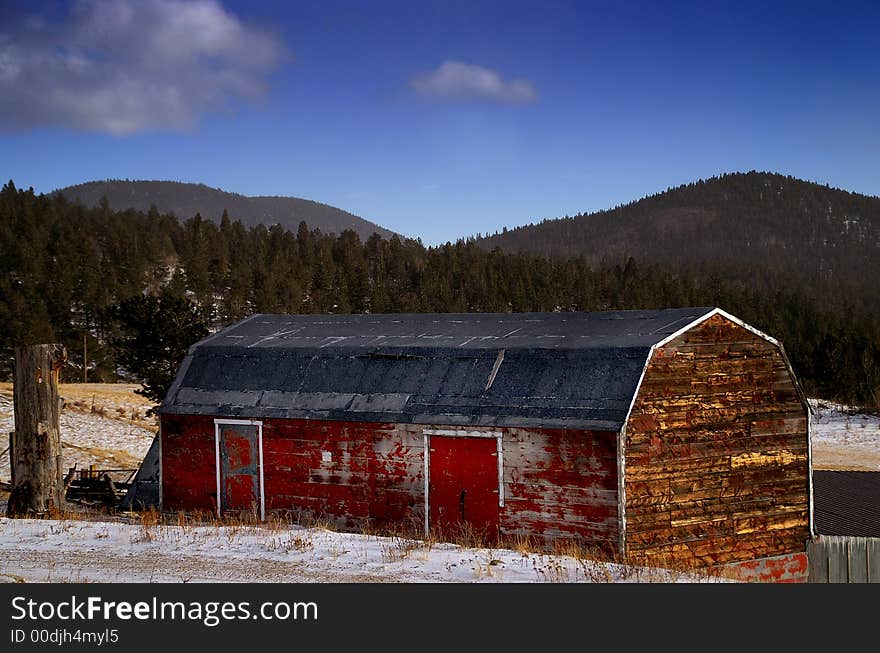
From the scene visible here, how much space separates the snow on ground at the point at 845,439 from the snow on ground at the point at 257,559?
26.1m

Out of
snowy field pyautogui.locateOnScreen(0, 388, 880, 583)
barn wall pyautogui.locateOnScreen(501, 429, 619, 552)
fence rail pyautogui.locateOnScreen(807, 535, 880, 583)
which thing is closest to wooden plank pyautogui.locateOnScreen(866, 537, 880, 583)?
fence rail pyautogui.locateOnScreen(807, 535, 880, 583)

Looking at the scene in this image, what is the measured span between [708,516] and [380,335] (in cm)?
773

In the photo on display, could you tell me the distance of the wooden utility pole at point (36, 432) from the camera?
16.9m

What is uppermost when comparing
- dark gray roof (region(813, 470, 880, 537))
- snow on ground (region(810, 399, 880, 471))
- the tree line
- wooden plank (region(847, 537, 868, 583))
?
the tree line

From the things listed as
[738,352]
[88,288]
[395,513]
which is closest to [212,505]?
[395,513]

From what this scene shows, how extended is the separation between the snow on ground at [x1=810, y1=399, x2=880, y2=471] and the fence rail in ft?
63.6

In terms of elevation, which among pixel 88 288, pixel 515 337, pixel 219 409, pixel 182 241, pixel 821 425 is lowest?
pixel 821 425

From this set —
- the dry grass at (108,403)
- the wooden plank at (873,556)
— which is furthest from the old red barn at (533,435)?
the dry grass at (108,403)

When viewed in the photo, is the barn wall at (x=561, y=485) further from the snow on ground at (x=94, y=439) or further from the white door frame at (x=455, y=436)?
the snow on ground at (x=94, y=439)

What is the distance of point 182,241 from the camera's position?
121 meters

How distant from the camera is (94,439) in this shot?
1385 inches

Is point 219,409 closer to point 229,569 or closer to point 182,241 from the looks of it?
point 229,569

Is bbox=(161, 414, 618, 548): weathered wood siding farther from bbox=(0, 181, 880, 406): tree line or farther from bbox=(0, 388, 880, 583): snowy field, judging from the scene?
bbox=(0, 181, 880, 406): tree line

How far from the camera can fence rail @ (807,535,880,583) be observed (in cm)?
1684
